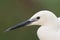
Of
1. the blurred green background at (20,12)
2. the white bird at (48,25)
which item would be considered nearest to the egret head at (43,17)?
the white bird at (48,25)

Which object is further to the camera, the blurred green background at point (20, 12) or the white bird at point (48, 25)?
the blurred green background at point (20, 12)

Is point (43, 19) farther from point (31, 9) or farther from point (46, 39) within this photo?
point (31, 9)

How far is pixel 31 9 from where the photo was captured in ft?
5.41

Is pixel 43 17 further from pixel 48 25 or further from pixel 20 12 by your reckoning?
pixel 20 12

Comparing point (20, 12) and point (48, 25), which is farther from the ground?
point (20, 12)

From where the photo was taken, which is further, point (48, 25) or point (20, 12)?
point (20, 12)

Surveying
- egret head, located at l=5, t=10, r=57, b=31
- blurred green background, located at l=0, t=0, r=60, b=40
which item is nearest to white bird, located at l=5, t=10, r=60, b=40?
egret head, located at l=5, t=10, r=57, b=31

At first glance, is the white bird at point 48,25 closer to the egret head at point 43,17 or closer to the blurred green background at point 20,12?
the egret head at point 43,17

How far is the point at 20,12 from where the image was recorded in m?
1.63

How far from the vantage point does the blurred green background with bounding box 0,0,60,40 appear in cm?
148

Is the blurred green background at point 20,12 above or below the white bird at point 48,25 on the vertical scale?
above

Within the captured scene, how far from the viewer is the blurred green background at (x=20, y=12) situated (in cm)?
148

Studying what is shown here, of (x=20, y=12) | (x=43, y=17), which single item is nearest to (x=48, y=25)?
(x=43, y=17)

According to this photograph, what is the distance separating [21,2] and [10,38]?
1.30ft
